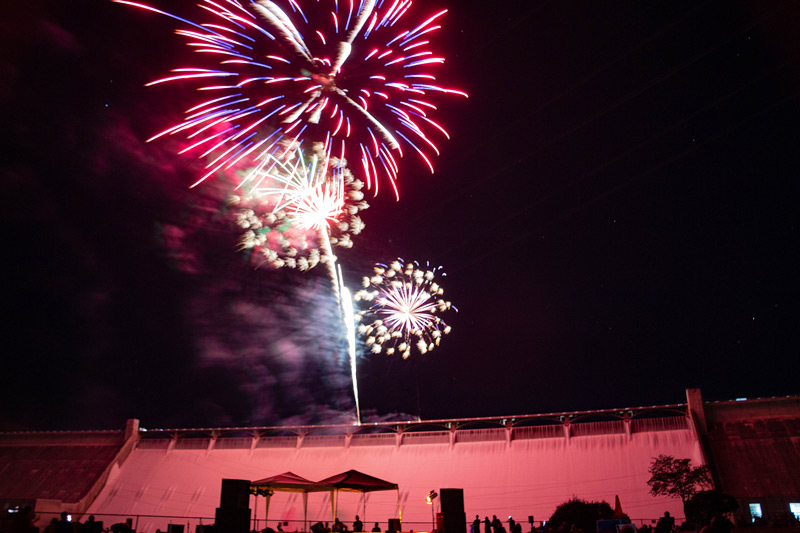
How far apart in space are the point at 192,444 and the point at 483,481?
23289 millimetres

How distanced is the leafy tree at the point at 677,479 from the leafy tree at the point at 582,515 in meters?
3.80

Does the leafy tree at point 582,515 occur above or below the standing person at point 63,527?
below

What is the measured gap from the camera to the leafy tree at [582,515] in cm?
2353

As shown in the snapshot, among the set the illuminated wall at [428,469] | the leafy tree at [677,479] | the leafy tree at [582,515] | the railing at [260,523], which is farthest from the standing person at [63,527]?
the leafy tree at [677,479]

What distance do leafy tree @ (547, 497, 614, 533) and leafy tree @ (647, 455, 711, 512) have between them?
380 cm

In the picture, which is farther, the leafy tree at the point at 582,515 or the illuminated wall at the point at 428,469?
the illuminated wall at the point at 428,469

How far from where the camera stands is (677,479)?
25984 mm

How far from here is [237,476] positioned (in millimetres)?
38031

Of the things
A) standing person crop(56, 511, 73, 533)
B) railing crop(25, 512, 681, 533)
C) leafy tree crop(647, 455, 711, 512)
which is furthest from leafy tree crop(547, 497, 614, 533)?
standing person crop(56, 511, 73, 533)

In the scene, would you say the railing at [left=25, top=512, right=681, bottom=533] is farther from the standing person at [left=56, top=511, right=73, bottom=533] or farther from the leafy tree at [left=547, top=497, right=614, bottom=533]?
the standing person at [left=56, top=511, right=73, bottom=533]

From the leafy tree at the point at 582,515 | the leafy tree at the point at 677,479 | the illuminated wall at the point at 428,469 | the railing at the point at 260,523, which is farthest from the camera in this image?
the illuminated wall at the point at 428,469

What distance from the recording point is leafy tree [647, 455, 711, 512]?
25891 millimetres

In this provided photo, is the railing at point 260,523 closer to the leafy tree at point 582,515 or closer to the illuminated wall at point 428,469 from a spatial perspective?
the illuminated wall at point 428,469

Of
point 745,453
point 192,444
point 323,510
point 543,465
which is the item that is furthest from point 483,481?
point 192,444
